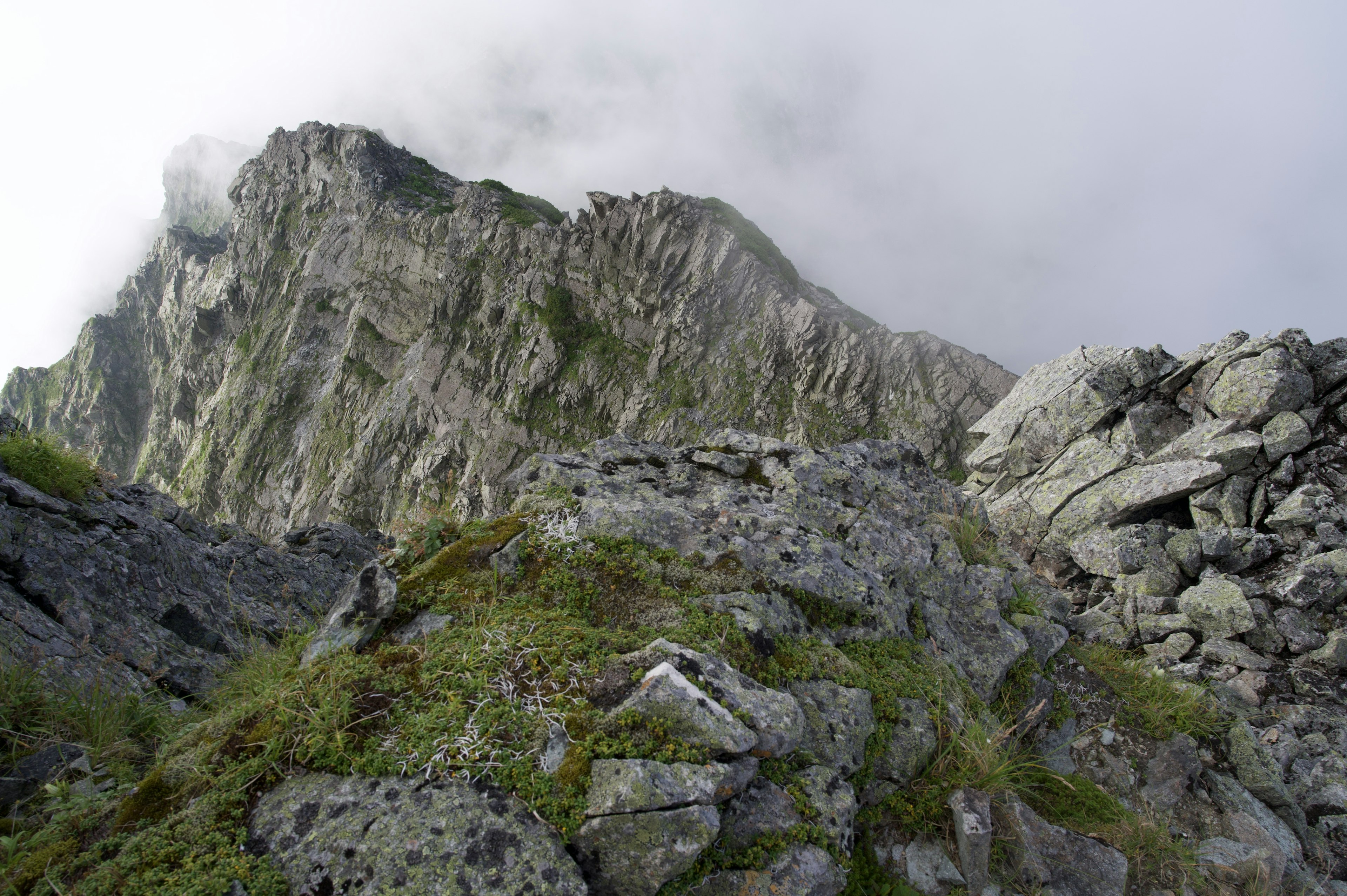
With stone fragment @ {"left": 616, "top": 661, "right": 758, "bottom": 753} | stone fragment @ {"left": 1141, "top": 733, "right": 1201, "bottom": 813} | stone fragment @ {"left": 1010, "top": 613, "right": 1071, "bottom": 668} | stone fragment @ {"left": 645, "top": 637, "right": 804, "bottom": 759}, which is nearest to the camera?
stone fragment @ {"left": 616, "top": 661, "right": 758, "bottom": 753}

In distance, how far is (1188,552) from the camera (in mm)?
13250

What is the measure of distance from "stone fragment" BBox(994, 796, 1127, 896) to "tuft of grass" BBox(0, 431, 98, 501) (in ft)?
53.0

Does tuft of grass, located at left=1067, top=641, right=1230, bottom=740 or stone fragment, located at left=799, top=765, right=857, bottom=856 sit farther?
tuft of grass, located at left=1067, top=641, right=1230, bottom=740

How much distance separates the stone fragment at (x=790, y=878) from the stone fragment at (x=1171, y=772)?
5.19 m

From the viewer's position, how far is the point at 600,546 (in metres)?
6.56

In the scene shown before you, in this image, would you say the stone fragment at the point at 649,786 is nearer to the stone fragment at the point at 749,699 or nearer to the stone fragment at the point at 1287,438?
the stone fragment at the point at 749,699

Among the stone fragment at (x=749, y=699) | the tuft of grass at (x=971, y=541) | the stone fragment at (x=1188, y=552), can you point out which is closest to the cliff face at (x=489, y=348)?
the stone fragment at (x=1188, y=552)

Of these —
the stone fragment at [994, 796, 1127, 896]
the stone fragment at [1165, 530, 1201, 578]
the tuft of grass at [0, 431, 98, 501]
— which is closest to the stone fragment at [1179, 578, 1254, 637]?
the stone fragment at [1165, 530, 1201, 578]

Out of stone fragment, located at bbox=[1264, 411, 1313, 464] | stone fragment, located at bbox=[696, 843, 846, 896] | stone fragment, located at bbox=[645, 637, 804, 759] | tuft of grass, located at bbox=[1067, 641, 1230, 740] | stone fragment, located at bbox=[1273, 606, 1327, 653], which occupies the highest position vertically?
stone fragment, located at bbox=[1264, 411, 1313, 464]

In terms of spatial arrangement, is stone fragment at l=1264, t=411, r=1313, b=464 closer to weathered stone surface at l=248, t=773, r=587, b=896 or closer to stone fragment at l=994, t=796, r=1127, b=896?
stone fragment at l=994, t=796, r=1127, b=896

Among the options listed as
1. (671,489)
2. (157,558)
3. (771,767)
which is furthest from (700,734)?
(157,558)

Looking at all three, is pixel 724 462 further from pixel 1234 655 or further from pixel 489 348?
pixel 489 348

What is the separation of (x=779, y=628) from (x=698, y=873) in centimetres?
271

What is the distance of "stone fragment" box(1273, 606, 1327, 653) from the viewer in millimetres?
10727
